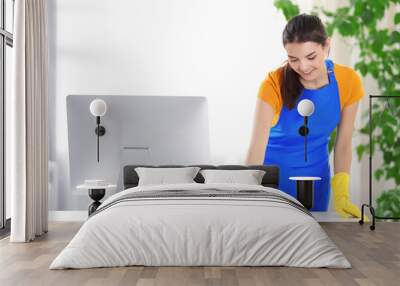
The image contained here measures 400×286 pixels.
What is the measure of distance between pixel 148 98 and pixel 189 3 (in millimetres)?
1921

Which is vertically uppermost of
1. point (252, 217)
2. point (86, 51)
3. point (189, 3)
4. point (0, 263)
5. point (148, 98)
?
point (189, 3)

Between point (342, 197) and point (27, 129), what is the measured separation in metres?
3.70

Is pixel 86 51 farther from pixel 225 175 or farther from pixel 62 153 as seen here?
pixel 225 175

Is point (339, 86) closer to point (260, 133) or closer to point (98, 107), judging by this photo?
point (260, 133)

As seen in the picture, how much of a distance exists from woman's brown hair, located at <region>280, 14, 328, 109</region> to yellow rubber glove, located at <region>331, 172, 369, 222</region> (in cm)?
104

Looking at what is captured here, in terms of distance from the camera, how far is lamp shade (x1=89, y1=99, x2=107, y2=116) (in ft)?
17.8

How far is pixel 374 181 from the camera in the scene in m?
6.85

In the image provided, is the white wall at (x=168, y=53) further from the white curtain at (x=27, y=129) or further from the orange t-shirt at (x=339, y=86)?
the white curtain at (x=27, y=129)

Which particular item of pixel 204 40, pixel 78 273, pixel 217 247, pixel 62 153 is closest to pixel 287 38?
pixel 204 40

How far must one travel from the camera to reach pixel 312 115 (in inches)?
264

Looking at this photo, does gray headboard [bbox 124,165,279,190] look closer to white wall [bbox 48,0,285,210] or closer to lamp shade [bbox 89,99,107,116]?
white wall [bbox 48,0,285,210]

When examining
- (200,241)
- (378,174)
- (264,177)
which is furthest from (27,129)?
(378,174)

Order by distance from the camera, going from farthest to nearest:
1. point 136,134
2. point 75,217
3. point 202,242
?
point 75,217
point 136,134
point 202,242

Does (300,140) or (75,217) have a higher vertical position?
(300,140)
